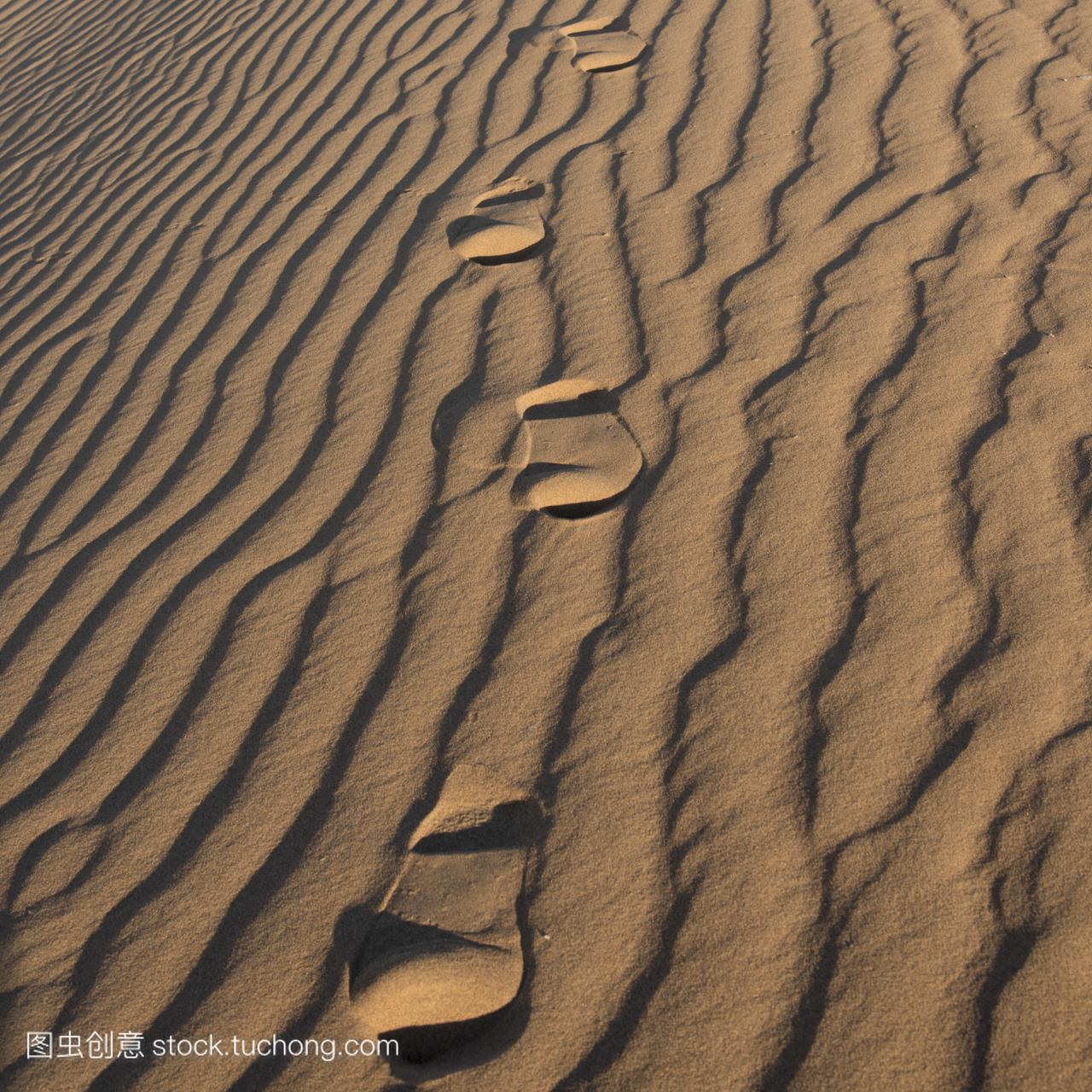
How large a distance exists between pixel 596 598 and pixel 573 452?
47cm

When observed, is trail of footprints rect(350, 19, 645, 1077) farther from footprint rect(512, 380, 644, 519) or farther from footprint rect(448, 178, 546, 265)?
footprint rect(448, 178, 546, 265)

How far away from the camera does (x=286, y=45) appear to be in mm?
5336

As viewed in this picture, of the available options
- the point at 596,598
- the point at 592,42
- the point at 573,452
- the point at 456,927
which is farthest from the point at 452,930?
the point at 592,42

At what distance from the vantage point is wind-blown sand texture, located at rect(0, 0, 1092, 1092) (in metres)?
1.63

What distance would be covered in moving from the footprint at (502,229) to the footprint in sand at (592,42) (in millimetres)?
991

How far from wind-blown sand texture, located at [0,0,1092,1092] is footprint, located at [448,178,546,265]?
0.02m

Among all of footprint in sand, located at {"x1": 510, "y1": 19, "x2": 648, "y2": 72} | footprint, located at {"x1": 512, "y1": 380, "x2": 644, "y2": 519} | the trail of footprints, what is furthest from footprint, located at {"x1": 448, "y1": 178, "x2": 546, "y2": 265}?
the trail of footprints

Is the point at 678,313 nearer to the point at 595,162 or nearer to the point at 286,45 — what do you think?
the point at 595,162

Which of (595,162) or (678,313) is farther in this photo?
(595,162)

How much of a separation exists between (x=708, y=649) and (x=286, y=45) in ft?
14.7

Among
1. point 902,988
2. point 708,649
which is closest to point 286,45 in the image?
point 708,649

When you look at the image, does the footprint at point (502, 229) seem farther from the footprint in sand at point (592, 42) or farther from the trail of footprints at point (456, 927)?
the trail of footprints at point (456, 927)

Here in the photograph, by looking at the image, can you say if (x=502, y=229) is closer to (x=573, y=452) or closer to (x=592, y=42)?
(x=573, y=452)

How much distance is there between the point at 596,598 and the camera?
2.20 m
